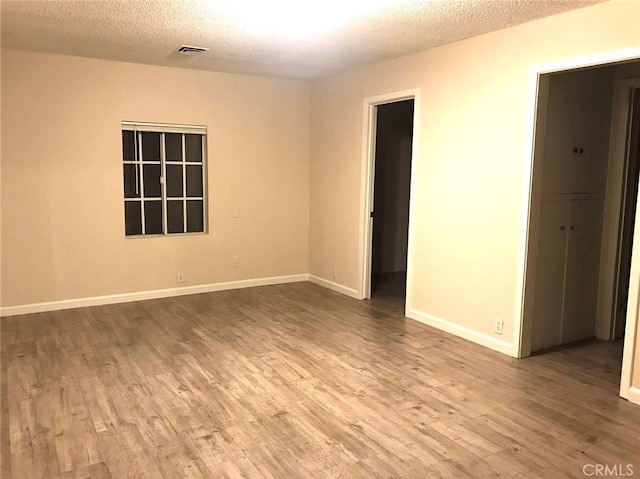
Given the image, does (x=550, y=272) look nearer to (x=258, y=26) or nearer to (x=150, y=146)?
(x=258, y=26)

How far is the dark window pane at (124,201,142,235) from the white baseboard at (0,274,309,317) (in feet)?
2.19

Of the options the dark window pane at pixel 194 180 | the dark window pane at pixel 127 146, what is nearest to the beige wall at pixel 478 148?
the dark window pane at pixel 194 180

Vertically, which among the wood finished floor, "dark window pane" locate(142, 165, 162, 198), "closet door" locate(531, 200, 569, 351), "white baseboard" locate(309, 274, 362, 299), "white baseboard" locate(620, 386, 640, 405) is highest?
"dark window pane" locate(142, 165, 162, 198)

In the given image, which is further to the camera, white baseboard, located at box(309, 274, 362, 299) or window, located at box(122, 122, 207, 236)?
white baseboard, located at box(309, 274, 362, 299)

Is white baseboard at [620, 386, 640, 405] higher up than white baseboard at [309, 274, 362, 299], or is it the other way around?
white baseboard at [309, 274, 362, 299]

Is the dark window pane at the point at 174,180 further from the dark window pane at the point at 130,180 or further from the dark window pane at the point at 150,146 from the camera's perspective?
the dark window pane at the point at 130,180

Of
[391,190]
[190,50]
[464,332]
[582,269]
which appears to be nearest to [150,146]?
[190,50]

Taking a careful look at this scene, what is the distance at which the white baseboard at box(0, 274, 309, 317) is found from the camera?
16.6 feet

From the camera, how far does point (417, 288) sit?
4.92 meters

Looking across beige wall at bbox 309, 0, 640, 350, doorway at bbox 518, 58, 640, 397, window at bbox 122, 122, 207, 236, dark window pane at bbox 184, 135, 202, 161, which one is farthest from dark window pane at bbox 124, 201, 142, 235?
doorway at bbox 518, 58, 640, 397

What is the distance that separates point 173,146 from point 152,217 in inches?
32.1

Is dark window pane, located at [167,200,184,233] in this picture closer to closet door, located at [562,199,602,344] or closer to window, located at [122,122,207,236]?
window, located at [122,122,207,236]

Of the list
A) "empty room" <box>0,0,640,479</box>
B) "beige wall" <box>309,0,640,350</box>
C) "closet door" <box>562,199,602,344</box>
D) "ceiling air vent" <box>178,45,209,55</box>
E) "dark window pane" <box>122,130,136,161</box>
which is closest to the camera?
"empty room" <box>0,0,640,479</box>

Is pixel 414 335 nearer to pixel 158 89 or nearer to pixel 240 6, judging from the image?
pixel 240 6
